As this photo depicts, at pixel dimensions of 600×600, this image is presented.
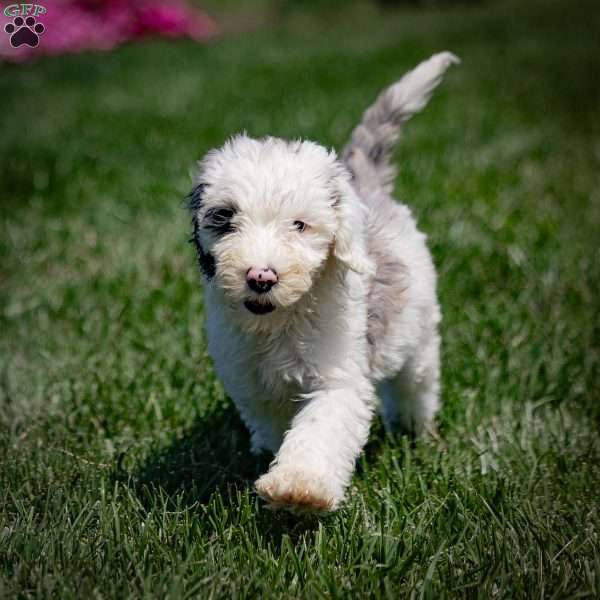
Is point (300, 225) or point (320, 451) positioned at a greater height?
point (300, 225)

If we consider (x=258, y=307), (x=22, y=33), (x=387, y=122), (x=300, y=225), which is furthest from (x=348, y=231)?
(x=22, y=33)

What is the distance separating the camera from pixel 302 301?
298 centimetres

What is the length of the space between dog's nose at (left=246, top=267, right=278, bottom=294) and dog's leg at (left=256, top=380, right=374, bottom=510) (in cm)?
54

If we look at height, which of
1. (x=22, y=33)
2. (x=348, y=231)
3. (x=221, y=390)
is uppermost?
(x=22, y=33)

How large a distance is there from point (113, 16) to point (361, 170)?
1214 cm

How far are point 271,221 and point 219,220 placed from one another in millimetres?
219

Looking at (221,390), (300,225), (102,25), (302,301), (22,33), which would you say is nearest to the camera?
(300,225)

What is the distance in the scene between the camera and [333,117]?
819 cm

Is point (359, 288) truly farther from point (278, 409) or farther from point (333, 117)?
point (333, 117)

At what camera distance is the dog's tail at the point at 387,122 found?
151 inches

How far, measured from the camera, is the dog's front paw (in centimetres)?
262

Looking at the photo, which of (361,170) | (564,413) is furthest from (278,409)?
(564,413)

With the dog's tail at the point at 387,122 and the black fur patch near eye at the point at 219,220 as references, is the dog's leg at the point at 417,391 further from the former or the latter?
the black fur patch near eye at the point at 219,220

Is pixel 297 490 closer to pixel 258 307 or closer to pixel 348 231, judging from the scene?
pixel 258 307
